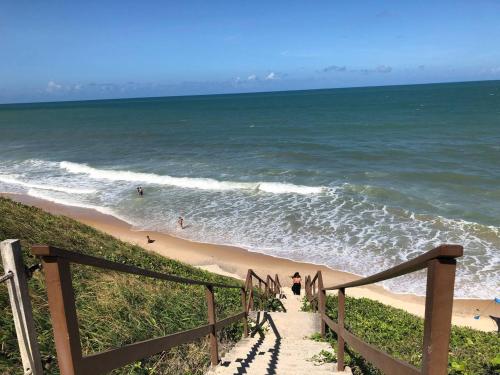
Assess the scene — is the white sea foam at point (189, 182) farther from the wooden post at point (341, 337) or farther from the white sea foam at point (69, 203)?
the wooden post at point (341, 337)

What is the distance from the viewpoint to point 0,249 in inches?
80.8

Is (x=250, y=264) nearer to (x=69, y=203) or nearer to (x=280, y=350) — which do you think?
(x=280, y=350)

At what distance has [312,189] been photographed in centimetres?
2922

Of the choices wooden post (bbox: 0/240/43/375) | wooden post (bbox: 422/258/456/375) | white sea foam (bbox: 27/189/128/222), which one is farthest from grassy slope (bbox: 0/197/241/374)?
white sea foam (bbox: 27/189/128/222)

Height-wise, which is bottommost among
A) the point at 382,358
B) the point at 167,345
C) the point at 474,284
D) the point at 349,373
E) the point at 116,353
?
the point at 474,284

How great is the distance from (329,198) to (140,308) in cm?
2268

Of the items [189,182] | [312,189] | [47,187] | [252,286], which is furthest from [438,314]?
[47,187]

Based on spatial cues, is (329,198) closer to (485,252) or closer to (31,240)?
(485,252)

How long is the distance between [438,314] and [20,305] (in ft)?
6.68

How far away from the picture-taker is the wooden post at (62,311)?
198 centimetres

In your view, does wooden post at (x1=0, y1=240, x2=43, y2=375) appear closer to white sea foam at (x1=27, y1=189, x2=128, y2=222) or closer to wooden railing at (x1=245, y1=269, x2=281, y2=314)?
wooden railing at (x1=245, y1=269, x2=281, y2=314)

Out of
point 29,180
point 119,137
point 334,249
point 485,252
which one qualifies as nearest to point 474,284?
point 485,252

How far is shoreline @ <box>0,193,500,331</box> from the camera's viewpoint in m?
14.4

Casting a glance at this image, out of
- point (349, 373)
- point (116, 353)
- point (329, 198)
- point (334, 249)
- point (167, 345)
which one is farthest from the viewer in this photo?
point (329, 198)
